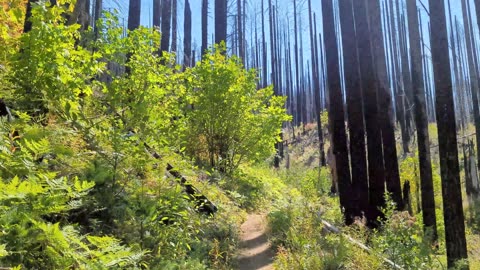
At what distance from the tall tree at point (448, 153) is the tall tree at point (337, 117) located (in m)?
2.52

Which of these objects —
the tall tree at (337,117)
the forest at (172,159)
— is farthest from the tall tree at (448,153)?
the tall tree at (337,117)

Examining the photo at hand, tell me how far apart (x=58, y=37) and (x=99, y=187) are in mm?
1505

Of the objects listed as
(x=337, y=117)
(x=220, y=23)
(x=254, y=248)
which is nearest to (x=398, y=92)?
(x=220, y=23)

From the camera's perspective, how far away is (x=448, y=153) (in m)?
5.31

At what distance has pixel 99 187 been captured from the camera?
158 inches

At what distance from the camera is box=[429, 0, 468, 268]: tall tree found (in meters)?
5.25

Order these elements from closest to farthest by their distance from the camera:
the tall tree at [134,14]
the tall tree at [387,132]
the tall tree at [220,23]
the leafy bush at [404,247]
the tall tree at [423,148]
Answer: the leafy bush at [404,247] → the tall tree at [423,148] → the tall tree at [387,132] → the tall tree at [134,14] → the tall tree at [220,23]

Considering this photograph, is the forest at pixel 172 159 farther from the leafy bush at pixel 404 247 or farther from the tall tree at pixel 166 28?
the tall tree at pixel 166 28

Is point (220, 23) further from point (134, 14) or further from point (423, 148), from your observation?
point (423, 148)

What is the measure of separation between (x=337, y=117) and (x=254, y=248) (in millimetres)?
3801

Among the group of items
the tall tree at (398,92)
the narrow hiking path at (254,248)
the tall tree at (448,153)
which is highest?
the tall tree at (398,92)

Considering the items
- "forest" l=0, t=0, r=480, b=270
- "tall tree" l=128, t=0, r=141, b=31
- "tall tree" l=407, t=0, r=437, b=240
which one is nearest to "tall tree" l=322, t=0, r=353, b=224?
"forest" l=0, t=0, r=480, b=270

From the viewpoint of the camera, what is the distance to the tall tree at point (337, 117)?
8219 millimetres

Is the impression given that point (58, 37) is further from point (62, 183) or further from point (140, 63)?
point (62, 183)
